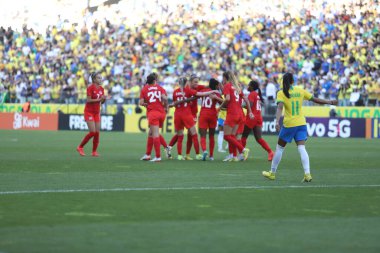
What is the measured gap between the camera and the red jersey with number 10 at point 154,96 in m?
19.8

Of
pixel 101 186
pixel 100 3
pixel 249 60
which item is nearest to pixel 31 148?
pixel 101 186

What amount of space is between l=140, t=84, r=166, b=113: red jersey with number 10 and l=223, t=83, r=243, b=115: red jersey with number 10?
1411 millimetres

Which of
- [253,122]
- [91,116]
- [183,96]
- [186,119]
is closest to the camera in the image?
[183,96]

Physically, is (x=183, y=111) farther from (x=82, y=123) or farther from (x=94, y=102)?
(x=82, y=123)

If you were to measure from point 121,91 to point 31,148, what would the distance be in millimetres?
20460

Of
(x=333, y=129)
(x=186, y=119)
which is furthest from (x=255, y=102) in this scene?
(x=333, y=129)

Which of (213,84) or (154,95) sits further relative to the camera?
(213,84)

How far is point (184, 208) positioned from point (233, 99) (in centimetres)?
943

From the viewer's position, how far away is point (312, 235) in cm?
862

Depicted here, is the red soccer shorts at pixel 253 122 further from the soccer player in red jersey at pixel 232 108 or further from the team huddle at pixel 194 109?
the soccer player in red jersey at pixel 232 108

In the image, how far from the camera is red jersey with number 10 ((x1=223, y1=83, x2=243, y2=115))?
19.8 meters

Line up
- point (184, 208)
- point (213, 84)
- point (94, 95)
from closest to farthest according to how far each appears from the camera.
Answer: point (184, 208) → point (213, 84) → point (94, 95)

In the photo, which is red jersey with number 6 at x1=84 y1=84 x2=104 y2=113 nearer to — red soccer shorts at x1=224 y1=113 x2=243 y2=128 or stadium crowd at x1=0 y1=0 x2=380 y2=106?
red soccer shorts at x1=224 y1=113 x2=243 y2=128

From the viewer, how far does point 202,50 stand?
4644 cm
